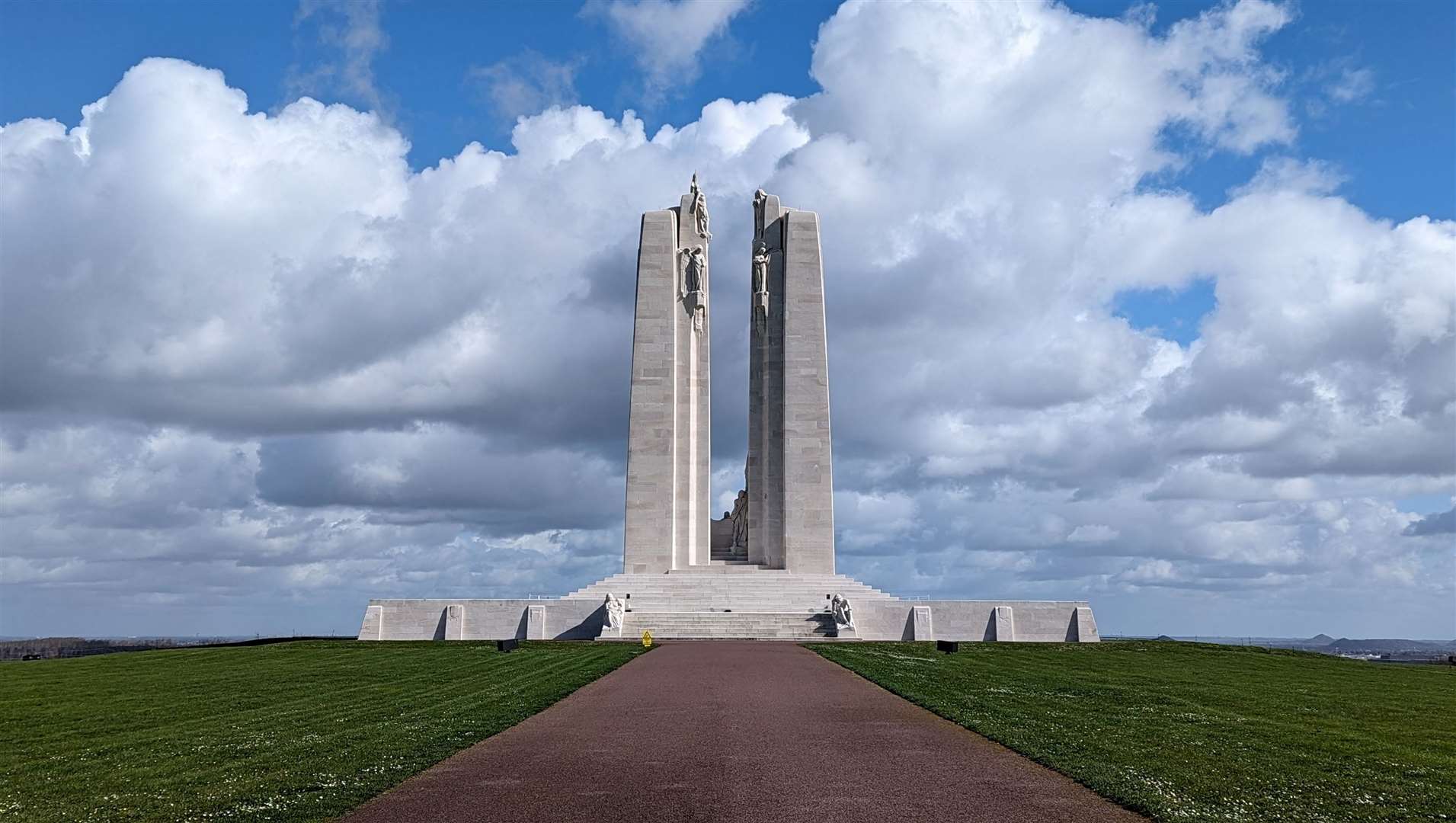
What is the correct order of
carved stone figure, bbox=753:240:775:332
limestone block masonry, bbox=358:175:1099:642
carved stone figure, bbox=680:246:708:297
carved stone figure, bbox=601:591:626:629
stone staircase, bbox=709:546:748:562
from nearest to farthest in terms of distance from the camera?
carved stone figure, bbox=601:591:626:629 < limestone block masonry, bbox=358:175:1099:642 < carved stone figure, bbox=680:246:708:297 < carved stone figure, bbox=753:240:775:332 < stone staircase, bbox=709:546:748:562

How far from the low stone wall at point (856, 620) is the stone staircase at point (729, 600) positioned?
45.5 inches

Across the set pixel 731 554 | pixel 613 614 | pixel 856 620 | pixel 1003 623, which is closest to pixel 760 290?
pixel 731 554

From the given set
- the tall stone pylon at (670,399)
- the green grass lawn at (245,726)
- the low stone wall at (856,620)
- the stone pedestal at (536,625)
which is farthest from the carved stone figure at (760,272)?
the green grass lawn at (245,726)

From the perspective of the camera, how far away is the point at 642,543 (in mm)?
43719

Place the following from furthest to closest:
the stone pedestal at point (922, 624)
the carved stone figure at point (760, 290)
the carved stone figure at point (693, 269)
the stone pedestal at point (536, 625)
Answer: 1. the carved stone figure at point (760, 290)
2. the carved stone figure at point (693, 269)
3. the stone pedestal at point (922, 624)
4. the stone pedestal at point (536, 625)

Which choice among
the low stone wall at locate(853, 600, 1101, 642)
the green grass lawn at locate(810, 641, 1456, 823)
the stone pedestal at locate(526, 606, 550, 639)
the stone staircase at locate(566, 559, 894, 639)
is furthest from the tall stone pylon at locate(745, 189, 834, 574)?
the green grass lawn at locate(810, 641, 1456, 823)

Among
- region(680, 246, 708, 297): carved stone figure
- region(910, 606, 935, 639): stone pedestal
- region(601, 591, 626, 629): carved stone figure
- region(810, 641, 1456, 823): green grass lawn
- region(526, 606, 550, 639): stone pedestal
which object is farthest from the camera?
region(680, 246, 708, 297): carved stone figure

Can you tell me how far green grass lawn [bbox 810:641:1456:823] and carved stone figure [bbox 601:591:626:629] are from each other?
10.4 m

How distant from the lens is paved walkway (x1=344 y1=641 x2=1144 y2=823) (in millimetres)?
8383

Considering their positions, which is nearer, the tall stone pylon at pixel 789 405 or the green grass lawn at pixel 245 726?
the green grass lawn at pixel 245 726

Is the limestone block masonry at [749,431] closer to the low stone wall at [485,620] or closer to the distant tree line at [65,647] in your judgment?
the low stone wall at [485,620]

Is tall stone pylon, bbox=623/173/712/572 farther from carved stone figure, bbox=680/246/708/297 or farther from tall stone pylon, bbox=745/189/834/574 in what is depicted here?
tall stone pylon, bbox=745/189/834/574

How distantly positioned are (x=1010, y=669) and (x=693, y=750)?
43.3ft

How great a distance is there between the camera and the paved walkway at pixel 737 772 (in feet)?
27.5
